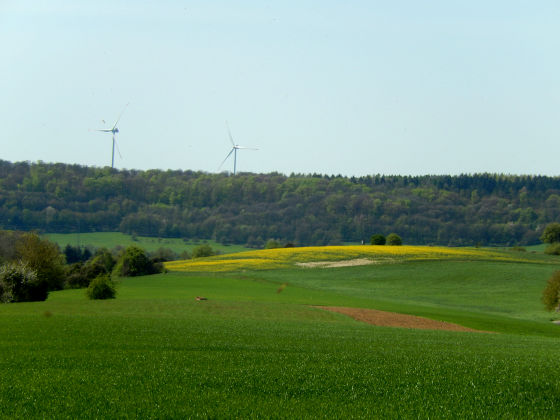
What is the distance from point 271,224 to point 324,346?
121433 mm

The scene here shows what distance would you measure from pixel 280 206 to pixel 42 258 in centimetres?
9755

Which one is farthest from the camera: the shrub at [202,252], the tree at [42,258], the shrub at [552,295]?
the shrub at [202,252]

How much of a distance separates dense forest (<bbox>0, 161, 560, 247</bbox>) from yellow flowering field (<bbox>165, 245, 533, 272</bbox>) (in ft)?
124

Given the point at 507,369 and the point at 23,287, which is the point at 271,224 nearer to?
the point at 23,287

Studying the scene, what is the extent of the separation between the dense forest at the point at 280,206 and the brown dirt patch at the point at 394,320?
87321 mm

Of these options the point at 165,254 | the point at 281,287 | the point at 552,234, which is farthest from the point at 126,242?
the point at 552,234

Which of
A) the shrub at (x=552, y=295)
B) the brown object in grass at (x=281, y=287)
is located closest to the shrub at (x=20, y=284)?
the brown object in grass at (x=281, y=287)

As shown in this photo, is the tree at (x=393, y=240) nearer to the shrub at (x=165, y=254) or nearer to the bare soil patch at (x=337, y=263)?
the bare soil patch at (x=337, y=263)

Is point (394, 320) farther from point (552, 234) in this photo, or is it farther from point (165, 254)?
point (552, 234)

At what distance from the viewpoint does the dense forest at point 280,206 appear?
131 metres

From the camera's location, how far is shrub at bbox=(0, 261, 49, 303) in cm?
5062

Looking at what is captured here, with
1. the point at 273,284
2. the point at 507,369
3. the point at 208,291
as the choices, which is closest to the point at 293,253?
the point at 273,284

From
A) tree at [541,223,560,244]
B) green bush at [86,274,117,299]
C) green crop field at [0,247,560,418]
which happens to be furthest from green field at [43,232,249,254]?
green crop field at [0,247,560,418]

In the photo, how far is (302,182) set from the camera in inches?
6678
